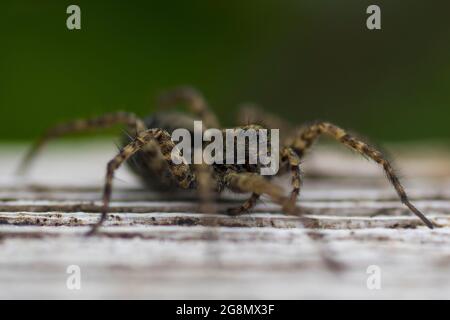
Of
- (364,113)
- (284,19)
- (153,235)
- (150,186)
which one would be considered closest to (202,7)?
(284,19)

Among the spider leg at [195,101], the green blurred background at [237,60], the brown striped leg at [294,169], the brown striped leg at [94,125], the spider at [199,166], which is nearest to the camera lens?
the spider at [199,166]

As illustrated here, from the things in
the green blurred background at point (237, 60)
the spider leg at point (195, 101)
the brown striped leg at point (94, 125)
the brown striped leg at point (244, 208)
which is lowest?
the brown striped leg at point (244, 208)

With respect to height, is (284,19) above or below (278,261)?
above

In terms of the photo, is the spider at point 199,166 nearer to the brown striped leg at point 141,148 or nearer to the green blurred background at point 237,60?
the brown striped leg at point 141,148

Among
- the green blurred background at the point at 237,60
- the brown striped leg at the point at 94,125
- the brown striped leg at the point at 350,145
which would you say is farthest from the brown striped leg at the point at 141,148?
the green blurred background at the point at 237,60

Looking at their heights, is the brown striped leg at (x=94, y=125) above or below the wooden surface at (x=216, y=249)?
above
